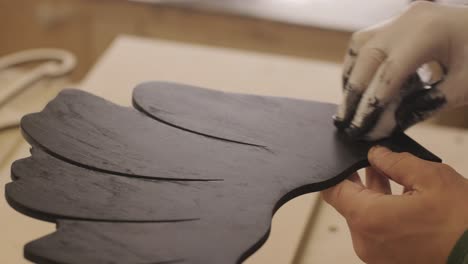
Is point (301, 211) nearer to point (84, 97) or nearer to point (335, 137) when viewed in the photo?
point (335, 137)

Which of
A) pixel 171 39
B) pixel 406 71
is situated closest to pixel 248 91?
pixel 406 71

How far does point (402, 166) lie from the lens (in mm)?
581

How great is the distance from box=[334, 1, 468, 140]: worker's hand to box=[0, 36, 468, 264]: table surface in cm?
15

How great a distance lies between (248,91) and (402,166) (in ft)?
1.32

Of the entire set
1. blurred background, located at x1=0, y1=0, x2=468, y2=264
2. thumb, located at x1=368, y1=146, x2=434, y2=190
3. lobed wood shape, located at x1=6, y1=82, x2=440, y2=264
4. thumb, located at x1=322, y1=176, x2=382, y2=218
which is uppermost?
lobed wood shape, located at x1=6, y1=82, x2=440, y2=264

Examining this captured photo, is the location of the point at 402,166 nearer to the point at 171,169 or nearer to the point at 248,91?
the point at 171,169

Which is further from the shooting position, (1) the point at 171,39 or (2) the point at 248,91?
(1) the point at 171,39

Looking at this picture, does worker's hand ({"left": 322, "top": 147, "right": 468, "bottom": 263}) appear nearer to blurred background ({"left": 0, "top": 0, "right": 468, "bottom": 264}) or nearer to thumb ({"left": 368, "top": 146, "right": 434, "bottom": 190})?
thumb ({"left": 368, "top": 146, "right": 434, "bottom": 190})

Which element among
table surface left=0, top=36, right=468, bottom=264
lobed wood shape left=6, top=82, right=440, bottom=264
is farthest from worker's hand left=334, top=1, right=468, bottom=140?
table surface left=0, top=36, right=468, bottom=264

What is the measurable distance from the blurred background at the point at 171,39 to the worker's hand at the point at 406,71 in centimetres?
17

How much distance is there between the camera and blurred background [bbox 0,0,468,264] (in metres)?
0.97

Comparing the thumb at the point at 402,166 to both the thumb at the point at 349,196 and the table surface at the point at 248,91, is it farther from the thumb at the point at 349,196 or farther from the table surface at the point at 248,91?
the table surface at the point at 248,91

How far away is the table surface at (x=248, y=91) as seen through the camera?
71 cm

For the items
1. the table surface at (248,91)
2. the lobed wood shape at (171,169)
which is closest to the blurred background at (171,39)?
the table surface at (248,91)
